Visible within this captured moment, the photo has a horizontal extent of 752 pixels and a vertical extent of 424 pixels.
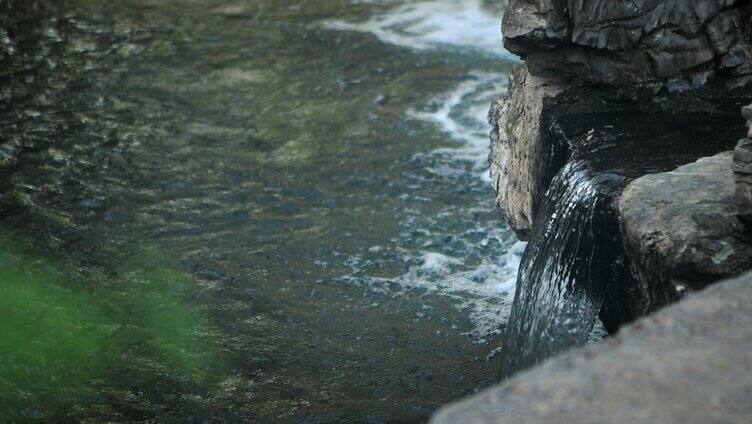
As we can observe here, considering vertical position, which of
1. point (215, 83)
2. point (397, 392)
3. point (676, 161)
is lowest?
point (397, 392)

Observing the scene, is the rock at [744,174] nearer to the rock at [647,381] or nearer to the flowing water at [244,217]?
the rock at [647,381]

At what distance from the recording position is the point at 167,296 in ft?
15.8

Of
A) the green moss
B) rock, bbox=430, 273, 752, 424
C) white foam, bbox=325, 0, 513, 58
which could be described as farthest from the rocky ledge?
white foam, bbox=325, 0, 513, 58

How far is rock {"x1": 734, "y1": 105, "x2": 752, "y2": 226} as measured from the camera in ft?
9.73

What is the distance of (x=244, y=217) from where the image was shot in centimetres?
558

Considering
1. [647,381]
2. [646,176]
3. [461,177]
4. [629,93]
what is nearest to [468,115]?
[461,177]

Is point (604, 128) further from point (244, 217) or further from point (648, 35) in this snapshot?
point (244, 217)

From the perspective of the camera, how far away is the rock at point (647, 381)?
1876 millimetres

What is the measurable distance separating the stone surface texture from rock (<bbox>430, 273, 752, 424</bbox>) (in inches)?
87.4

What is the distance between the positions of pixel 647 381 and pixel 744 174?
49.6 inches

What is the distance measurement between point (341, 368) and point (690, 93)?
192cm

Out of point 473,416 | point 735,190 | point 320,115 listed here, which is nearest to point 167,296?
point 320,115

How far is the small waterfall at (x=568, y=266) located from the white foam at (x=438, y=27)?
4.30m

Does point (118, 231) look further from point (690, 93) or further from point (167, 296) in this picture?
point (690, 93)
